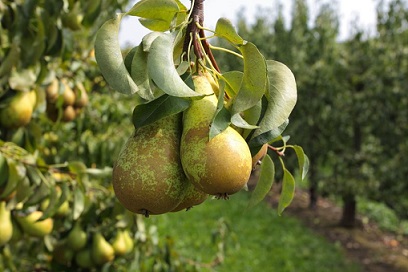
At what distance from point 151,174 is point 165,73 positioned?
0.11 m

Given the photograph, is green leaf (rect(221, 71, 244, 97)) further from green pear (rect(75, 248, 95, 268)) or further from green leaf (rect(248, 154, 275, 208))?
green pear (rect(75, 248, 95, 268))

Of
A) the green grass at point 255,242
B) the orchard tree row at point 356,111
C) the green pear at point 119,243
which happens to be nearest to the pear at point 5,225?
the green pear at point 119,243

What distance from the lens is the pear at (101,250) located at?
6.54 ft

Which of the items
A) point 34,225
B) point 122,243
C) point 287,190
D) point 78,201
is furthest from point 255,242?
point 287,190

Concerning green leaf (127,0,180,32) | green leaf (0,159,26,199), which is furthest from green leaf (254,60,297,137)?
green leaf (0,159,26,199)

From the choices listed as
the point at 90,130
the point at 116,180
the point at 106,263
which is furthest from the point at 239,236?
the point at 116,180

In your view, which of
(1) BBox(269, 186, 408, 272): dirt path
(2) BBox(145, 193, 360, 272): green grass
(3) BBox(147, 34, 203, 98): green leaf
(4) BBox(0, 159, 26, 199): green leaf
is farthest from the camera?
(1) BBox(269, 186, 408, 272): dirt path

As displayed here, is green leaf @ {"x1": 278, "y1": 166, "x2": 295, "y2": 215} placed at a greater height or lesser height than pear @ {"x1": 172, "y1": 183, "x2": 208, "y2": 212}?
lesser

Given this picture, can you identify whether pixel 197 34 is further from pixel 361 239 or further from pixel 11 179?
pixel 361 239

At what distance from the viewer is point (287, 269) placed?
5461 mm

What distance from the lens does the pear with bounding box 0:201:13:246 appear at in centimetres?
156

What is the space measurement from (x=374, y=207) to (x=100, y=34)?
9.00 m

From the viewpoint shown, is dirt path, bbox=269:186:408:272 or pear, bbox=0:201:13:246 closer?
pear, bbox=0:201:13:246

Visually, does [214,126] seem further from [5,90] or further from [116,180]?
[5,90]
